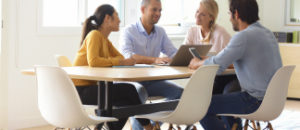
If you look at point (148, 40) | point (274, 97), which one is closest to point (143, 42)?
point (148, 40)

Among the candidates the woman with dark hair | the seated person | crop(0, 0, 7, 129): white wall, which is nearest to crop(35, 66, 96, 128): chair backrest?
the woman with dark hair

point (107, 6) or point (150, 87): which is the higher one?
point (107, 6)

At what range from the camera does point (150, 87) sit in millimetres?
3852

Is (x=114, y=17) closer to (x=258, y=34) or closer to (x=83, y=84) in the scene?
(x=83, y=84)

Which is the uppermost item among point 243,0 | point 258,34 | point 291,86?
point 243,0

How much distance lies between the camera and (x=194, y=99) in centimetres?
279

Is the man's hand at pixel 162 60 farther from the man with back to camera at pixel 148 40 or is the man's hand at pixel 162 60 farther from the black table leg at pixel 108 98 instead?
the black table leg at pixel 108 98

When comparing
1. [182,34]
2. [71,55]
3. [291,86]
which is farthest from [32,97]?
[291,86]

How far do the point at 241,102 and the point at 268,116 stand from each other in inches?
7.4

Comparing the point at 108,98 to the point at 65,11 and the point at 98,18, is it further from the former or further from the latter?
the point at 65,11

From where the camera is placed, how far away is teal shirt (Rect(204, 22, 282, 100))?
2973 mm

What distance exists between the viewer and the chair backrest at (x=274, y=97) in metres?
2.93

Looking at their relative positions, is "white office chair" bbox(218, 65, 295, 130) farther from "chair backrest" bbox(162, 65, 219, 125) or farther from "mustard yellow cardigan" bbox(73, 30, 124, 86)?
"mustard yellow cardigan" bbox(73, 30, 124, 86)

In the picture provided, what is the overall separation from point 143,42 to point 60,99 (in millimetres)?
1526
